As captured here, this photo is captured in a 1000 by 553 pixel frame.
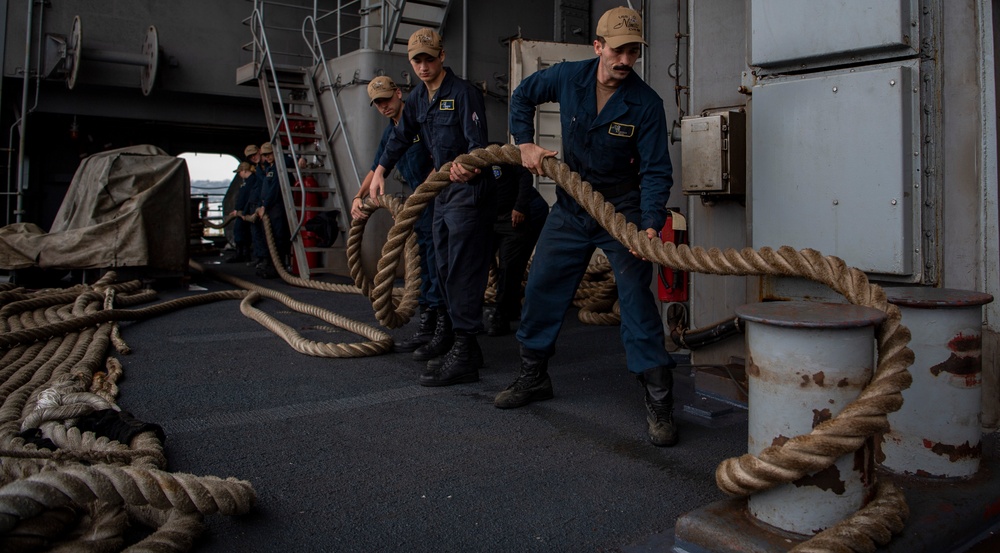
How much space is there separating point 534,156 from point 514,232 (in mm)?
2497

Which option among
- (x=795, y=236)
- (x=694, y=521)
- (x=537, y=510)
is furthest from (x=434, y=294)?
(x=694, y=521)

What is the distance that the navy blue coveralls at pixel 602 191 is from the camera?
3.15 meters

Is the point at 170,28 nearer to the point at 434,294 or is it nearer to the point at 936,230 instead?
the point at 434,294

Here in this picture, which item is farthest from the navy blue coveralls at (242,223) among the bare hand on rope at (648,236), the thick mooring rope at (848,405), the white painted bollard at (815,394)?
the white painted bollard at (815,394)

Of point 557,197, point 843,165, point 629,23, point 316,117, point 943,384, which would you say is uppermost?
point 316,117

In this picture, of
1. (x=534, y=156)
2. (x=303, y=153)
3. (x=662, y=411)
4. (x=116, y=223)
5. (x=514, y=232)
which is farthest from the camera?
(x=303, y=153)

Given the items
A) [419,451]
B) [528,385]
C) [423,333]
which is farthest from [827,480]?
[423,333]

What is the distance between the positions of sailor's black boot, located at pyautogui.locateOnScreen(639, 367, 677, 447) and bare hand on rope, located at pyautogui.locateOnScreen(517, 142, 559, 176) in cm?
97

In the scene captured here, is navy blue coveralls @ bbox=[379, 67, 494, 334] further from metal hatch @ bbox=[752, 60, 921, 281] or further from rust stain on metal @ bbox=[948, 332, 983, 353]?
rust stain on metal @ bbox=[948, 332, 983, 353]

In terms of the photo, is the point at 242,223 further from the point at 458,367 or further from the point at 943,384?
the point at 943,384

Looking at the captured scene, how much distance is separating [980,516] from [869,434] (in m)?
0.69

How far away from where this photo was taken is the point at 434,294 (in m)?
4.96

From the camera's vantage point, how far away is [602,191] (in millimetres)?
3332

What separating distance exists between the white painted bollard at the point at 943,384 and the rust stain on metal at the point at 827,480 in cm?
62
